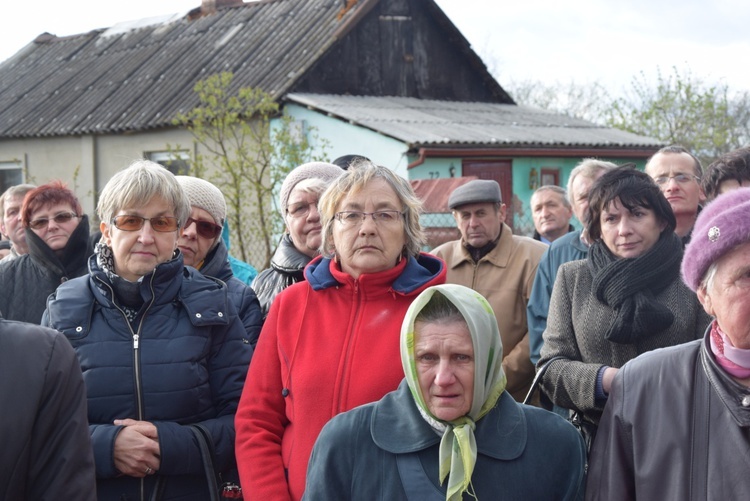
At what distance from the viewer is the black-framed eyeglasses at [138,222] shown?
3377 millimetres

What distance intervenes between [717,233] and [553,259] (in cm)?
242

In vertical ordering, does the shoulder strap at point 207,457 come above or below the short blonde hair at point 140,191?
below

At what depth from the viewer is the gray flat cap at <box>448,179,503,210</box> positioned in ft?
17.3

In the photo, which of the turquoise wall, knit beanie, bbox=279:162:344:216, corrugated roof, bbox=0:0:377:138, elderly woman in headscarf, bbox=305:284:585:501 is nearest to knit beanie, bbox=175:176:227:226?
knit beanie, bbox=279:162:344:216

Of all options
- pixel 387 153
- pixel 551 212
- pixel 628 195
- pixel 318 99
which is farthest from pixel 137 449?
pixel 318 99

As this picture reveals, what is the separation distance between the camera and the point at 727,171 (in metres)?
4.36

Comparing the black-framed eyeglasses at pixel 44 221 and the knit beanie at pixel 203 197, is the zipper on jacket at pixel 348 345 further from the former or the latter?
the black-framed eyeglasses at pixel 44 221

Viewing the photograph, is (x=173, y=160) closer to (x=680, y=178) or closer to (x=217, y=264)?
(x=217, y=264)

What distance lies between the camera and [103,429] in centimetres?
313

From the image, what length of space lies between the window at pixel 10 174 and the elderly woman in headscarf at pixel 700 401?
74.9ft

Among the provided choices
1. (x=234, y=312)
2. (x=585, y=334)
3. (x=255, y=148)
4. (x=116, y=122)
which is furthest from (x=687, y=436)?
(x=116, y=122)

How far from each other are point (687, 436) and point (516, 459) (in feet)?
1.61

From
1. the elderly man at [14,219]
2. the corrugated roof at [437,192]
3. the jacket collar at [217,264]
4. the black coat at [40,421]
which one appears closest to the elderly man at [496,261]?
the jacket collar at [217,264]

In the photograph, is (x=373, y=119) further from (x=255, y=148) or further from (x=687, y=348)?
(x=687, y=348)
